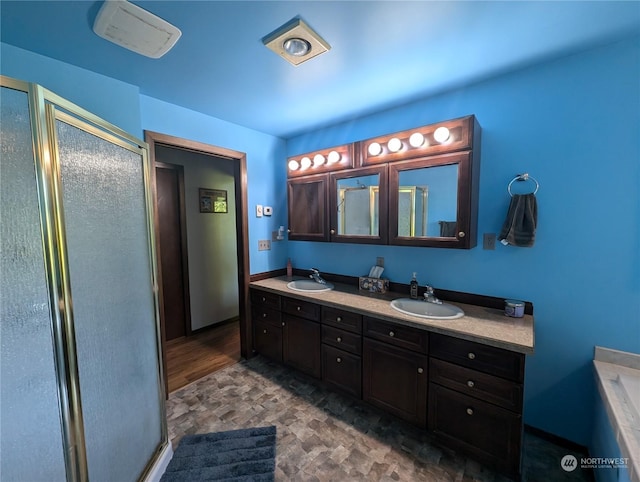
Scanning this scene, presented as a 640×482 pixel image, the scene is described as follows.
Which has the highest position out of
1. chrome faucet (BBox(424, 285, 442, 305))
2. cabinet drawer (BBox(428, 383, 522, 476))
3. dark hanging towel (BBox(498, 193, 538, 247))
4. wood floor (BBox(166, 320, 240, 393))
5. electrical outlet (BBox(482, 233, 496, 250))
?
dark hanging towel (BBox(498, 193, 538, 247))

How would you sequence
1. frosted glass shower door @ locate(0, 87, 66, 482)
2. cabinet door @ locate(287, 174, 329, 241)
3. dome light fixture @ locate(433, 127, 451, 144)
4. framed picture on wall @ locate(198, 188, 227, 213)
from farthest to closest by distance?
framed picture on wall @ locate(198, 188, 227, 213)
cabinet door @ locate(287, 174, 329, 241)
dome light fixture @ locate(433, 127, 451, 144)
frosted glass shower door @ locate(0, 87, 66, 482)

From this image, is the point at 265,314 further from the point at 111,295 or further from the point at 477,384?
the point at 477,384

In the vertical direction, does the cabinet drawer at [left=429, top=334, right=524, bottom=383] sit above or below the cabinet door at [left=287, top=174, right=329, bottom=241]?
below

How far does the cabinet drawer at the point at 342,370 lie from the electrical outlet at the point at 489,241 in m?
1.22

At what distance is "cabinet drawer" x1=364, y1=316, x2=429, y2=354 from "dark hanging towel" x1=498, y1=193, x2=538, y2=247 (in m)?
0.82

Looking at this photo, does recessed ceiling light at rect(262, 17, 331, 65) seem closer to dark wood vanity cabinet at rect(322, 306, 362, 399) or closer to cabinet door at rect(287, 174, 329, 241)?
cabinet door at rect(287, 174, 329, 241)

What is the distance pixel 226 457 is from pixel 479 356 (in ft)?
5.28

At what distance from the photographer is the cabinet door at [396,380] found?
1633mm

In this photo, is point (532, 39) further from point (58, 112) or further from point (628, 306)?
point (58, 112)

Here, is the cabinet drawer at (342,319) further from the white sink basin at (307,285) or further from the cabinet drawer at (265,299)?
the cabinet drawer at (265,299)

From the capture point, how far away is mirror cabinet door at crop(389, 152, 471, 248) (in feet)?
5.41

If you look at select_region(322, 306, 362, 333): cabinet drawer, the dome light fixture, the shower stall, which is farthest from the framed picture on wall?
Result: the dome light fixture

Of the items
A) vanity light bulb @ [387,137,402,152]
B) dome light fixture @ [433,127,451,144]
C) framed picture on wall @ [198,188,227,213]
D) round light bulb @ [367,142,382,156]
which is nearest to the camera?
dome light fixture @ [433,127,451,144]

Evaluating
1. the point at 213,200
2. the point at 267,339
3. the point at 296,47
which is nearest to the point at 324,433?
the point at 267,339
